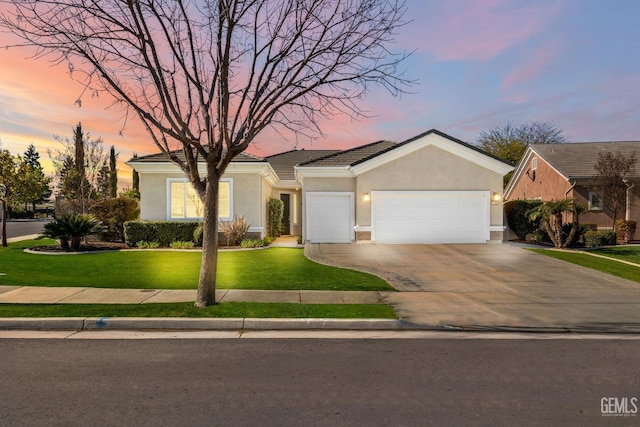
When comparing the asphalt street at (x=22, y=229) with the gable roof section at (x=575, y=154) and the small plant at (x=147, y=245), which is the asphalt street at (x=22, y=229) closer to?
the small plant at (x=147, y=245)

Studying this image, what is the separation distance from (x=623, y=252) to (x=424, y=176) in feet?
28.8

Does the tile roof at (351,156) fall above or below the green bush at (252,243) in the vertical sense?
above

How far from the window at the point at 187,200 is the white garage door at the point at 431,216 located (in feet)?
22.5

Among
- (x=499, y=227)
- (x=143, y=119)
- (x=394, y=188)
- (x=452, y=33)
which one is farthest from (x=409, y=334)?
(x=499, y=227)

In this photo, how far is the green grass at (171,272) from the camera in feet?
32.3

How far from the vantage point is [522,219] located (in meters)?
20.6

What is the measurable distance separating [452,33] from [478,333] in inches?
284

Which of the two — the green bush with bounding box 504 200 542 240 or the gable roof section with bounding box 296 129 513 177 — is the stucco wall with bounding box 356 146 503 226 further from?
the green bush with bounding box 504 200 542 240

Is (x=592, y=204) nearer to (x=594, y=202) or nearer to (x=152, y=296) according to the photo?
(x=594, y=202)

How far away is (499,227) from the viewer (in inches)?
718

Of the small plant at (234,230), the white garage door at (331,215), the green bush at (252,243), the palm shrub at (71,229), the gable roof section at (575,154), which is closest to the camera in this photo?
the palm shrub at (71,229)

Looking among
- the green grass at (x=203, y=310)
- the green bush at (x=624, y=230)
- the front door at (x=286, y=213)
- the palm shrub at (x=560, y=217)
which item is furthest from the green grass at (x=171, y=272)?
the green bush at (x=624, y=230)
